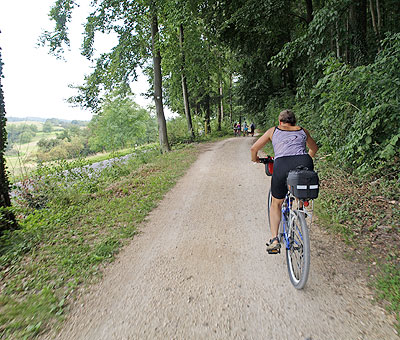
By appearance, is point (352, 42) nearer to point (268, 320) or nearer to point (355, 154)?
point (355, 154)

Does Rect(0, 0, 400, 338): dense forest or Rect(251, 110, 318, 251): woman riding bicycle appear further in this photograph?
Rect(0, 0, 400, 338): dense forest

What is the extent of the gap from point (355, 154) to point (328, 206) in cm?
152

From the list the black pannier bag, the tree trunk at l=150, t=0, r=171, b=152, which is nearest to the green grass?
the black pannier bag

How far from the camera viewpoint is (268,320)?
7.84ft

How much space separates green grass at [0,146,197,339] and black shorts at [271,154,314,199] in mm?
2690

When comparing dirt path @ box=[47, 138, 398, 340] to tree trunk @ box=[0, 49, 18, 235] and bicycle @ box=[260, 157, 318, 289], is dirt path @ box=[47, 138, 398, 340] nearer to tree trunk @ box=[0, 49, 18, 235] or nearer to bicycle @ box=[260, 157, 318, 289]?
bicycle @ box=[260, 157, 318, 289]

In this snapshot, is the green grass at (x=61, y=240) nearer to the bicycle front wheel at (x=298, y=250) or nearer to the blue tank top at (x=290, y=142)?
the bicycle front wheel at (x=298, y=250)

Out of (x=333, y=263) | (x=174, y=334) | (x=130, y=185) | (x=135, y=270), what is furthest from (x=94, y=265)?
(x=130, y=185)

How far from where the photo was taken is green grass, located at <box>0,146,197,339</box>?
2.74 meters

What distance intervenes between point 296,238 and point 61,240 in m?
4.01

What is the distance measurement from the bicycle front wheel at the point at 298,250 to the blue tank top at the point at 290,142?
0.74m

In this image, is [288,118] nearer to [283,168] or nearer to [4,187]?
[283,168]

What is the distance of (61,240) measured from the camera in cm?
439

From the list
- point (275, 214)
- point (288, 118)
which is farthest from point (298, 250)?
point (288, 118)
